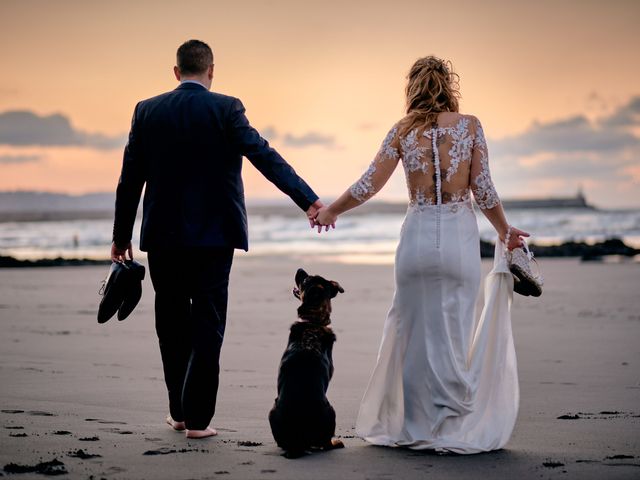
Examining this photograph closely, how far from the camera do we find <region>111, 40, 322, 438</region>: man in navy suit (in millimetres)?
4809

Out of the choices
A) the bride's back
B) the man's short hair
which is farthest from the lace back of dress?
the man's short hair

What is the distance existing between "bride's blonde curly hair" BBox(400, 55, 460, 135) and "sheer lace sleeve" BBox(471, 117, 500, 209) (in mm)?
200

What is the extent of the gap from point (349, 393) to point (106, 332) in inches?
156

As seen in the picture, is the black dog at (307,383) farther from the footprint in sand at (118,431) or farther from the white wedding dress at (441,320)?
the footprint in sand at (118,431)

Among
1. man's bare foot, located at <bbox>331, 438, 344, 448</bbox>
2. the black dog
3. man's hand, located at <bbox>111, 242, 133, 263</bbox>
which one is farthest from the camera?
man's hand, located at <bbox>111, 242, 133, 263</bbox>

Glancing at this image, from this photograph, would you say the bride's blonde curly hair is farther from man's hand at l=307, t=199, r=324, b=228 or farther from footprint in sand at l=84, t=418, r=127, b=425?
footprint in sand at l=84, t=418, r=127, b=425

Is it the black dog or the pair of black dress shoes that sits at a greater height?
the pair of black dress shoes

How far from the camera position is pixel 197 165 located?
15.8 feet

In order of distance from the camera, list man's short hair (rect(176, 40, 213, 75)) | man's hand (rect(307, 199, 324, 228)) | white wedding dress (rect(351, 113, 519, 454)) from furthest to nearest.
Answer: man's hand (rect(307, 199, 324, 228)) → man's short hair (rect(176, 40, 213, 75)) → white wedding dress (rect(351, 113, 519, 454))

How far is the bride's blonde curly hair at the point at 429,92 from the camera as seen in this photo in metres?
4.76

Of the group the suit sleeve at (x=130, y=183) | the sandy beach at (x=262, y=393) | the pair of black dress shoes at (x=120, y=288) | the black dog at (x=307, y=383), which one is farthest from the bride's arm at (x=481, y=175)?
the pair of black dress shoes at (x=120, y=288)

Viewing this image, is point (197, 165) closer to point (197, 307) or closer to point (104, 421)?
point (197, 307)

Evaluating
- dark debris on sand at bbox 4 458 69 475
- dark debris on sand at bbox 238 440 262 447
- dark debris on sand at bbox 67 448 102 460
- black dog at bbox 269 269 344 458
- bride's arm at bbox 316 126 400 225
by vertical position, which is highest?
bride's arm at bbox 316 126 400 225

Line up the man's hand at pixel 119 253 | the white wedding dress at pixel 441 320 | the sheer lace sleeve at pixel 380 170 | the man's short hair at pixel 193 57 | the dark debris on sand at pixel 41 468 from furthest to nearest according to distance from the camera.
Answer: the man's hand at pixel 119 253
the man's short hair at pixel 193 57
the sheer lace sleeve at pixel 380 170
the white wedding dress at pixel 441 320
the dark debris on sand at pixel 41 468
